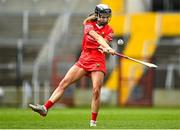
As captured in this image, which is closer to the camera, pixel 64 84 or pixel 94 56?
pixel 94 56

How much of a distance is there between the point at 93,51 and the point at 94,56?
9 cm

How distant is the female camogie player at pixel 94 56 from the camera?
15727 mm

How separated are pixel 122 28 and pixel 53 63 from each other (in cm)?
475

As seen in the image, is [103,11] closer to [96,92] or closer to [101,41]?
[101,41]

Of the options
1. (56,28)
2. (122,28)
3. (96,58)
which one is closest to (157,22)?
(122,28)

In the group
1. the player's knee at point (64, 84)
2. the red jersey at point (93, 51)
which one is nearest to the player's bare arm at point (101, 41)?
the red jersey at point (93, 51)

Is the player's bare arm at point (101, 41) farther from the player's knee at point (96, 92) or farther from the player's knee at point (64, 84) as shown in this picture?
the player's knee at point (64, 84)

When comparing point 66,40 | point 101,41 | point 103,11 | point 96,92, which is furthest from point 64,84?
point 66,40

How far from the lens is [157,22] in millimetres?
36000

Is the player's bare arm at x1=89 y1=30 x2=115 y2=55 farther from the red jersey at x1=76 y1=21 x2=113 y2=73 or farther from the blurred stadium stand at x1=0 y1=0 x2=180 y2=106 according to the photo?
the blurred stadium stand at x1=0 y1=0 x2=180 y2=106

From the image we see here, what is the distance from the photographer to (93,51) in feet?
52.6

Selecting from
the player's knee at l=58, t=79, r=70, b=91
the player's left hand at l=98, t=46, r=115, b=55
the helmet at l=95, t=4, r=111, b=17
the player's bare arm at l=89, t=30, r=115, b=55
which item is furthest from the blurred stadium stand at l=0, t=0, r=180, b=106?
the helmet at l=95, t=4, r=111, b=17

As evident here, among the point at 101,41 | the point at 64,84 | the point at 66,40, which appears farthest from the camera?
the point at 66,40

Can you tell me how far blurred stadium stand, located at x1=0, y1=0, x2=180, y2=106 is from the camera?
31.9 meters
